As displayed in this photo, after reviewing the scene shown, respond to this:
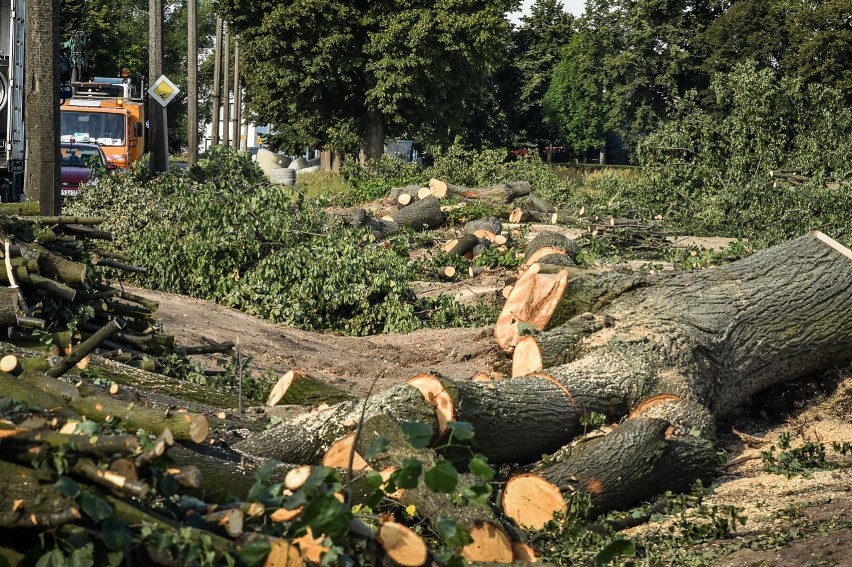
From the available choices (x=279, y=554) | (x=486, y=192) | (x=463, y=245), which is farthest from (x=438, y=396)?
(x=486, y=192)

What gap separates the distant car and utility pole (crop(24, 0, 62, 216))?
6653 millimetres

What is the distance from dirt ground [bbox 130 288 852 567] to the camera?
566 centimetres

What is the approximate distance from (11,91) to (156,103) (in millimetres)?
7830

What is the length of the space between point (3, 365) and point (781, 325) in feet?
19.2

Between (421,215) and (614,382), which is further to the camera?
(421,215)

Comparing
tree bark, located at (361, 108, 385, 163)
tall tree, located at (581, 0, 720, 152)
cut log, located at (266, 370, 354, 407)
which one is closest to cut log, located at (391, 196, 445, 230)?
cut log, located at (266, 370, 354, 407)

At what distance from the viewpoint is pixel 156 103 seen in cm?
2112

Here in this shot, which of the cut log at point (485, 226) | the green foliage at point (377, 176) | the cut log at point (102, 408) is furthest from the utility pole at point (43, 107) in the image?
the green foliage at point (377, 176)

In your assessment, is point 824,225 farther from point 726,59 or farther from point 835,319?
point 726,59

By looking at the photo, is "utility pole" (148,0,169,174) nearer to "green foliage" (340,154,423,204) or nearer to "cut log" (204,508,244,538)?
"green foliage" (340,154,423,204)

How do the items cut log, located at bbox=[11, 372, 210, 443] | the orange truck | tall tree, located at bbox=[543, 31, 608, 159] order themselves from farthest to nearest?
tall tree, located at bbox=[543, 31, 608, 159] < the orange truck < cut log, located at bbox=[11, 372, 210, 443]

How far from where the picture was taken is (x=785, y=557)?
17.6 ft

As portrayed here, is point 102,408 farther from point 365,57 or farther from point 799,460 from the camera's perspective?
point 365,57

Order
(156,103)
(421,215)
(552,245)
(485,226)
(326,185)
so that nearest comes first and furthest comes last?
(552,245) → (485,226) → (421,215) → (156,103) → (326,185)
